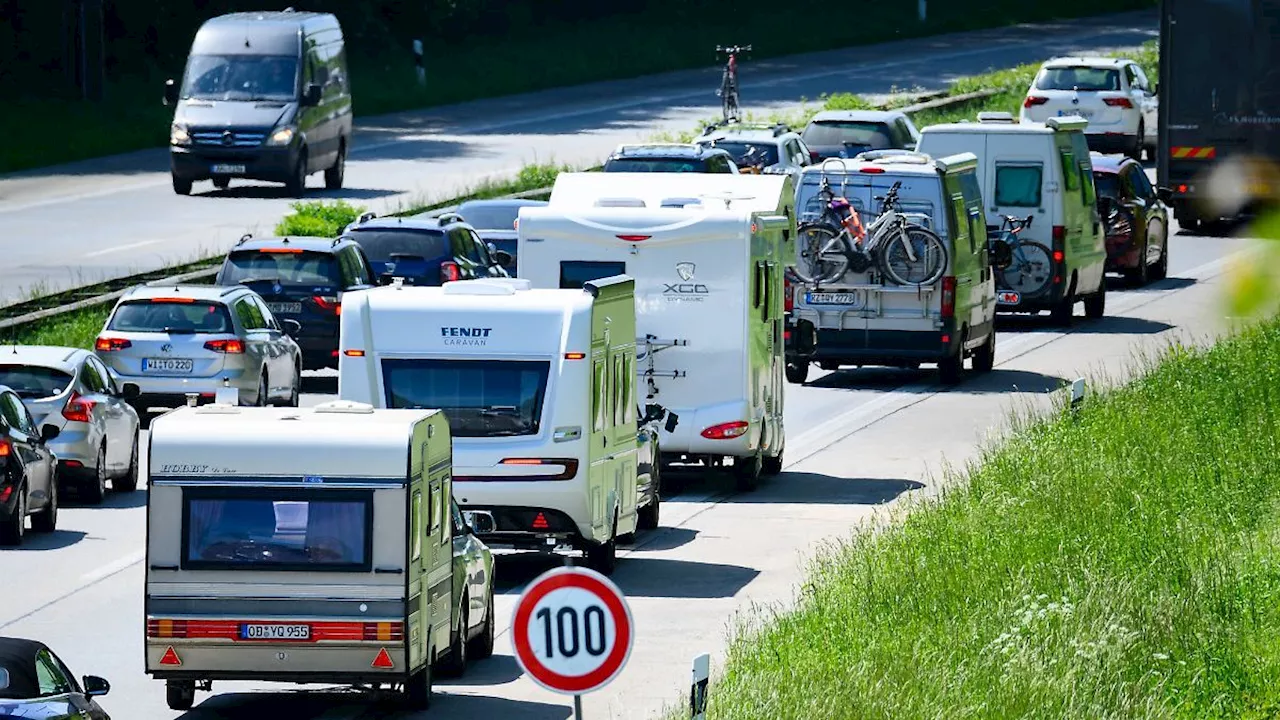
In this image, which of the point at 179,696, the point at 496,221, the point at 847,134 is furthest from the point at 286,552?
the point at 847,134

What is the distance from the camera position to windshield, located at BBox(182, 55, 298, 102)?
148 feet

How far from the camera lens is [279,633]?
14102 millimetres

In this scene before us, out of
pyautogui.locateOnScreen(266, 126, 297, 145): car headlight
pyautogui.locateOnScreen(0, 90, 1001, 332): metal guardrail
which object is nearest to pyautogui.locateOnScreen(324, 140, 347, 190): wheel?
pyautogui.locateOnScreen(266, 126, 297, 145): car headlight

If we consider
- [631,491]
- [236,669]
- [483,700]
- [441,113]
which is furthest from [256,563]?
[441,113]

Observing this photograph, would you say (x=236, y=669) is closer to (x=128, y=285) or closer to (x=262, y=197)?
(x=128, y=285)

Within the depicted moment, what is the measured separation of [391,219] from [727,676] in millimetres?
20357

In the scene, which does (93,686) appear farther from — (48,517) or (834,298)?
(834,298)

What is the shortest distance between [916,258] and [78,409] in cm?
1018

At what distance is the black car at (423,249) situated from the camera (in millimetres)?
32062

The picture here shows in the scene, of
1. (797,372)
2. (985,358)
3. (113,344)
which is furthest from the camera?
(985,358)

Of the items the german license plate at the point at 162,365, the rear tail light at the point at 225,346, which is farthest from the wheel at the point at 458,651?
the german license plate at the point at 162,365

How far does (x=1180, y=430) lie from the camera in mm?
22594

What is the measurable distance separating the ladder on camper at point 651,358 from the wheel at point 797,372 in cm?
819

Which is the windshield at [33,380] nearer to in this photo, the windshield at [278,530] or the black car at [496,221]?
the windshield at [278,530]
